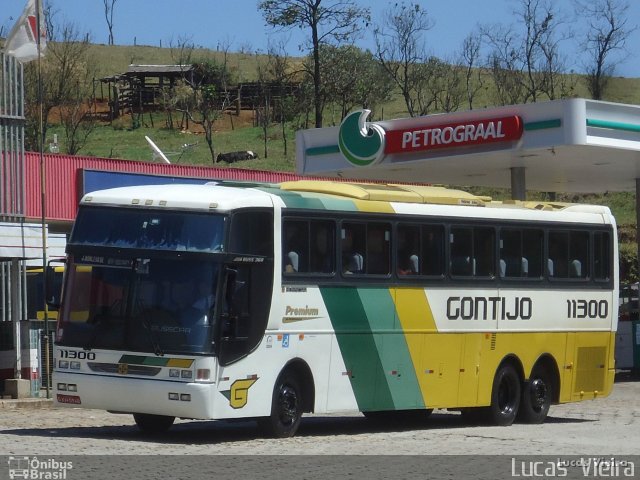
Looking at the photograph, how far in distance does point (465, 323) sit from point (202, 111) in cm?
6560

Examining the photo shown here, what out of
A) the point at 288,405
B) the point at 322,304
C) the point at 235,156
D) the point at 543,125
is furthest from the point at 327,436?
the point at 235,156

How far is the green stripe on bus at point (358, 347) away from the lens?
1722cm

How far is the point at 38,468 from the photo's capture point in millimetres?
12039

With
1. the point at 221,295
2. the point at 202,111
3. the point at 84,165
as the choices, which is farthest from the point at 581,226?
the point at 202,111

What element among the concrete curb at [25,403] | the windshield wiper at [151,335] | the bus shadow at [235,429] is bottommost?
the concrete curb at [25,403]

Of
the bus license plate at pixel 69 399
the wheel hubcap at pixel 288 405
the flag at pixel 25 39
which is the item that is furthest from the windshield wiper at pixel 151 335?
the flag at pixel 25 39

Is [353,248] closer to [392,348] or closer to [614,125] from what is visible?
[392,348]

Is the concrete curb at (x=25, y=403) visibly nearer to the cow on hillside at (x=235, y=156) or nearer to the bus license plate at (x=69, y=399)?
the bus license plate at (x=69, y=399)

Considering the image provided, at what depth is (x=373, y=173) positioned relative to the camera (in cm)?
3278

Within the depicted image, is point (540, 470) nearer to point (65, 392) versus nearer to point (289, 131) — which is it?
point (65, 392)

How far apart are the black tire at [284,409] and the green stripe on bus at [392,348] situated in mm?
1659

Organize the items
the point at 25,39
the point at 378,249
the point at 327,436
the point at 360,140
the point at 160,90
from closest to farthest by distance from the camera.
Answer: the point at 327,436, the point at 378,249, the point at 25,39, the point at 360,140, the point at 160,90

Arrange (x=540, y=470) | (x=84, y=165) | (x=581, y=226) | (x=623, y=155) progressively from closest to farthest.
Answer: (x=540, y=470) < (x=581, y=226) < (x=623, y=155) < (x=84, y=165)

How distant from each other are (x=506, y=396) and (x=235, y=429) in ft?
15.1
